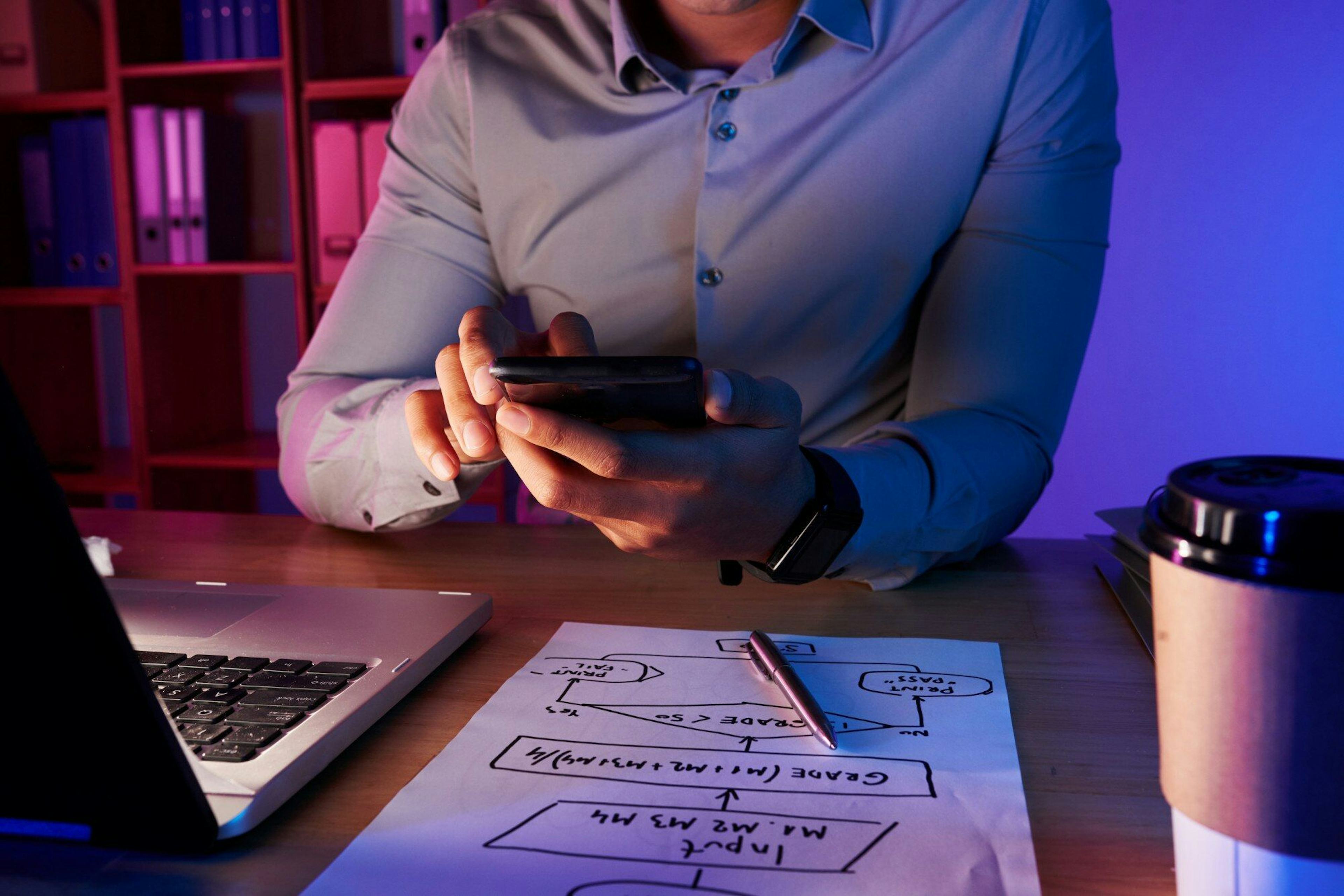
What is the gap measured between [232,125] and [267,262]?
0.38m

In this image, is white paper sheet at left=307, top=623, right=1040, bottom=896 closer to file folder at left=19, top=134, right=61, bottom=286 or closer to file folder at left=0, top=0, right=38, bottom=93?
file folder at left=19, top=134, right=61, bottom=286

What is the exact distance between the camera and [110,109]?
2.40 metres


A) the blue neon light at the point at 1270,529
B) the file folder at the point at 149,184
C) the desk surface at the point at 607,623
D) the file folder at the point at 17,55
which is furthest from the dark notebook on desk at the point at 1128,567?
the file folder at the point at 17,55

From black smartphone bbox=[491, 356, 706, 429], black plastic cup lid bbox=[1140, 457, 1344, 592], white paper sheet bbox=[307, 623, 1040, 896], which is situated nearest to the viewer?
black plastic cup lid bbox=[1140, 457, 1344, 592]

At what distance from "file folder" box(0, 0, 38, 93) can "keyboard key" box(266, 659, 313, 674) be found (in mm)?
2544

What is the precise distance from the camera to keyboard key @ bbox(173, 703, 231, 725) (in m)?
0.48

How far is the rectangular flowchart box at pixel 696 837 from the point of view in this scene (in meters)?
0.39

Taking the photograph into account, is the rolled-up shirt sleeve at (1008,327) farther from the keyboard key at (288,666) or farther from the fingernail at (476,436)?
the keyboard key at (288,666)

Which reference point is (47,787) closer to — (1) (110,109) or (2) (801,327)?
(2) (801,327)

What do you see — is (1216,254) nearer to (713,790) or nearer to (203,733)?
(713,790)

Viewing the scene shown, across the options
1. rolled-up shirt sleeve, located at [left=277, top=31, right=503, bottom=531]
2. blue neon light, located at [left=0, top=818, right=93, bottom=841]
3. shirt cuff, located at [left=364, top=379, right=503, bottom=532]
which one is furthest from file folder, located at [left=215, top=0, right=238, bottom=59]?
blue neon light, located at [left=0, top=818, right=93, bottom=841]

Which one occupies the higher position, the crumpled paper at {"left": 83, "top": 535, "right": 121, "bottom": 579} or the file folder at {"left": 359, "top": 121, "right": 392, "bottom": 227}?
the file folder at {"left": 359, "top": 121, "right": 392, "bottom": 227}

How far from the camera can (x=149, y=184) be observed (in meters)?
2.42

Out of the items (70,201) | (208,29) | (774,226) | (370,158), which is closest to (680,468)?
(774,226)
